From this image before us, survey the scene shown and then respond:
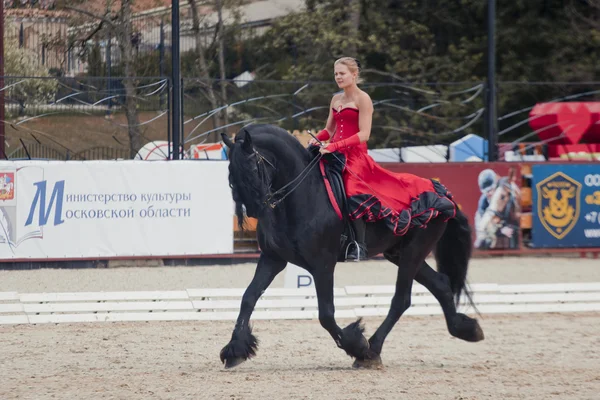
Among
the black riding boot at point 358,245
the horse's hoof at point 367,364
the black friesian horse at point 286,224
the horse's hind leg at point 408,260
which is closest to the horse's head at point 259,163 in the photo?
the black friesian horse at point 286,224

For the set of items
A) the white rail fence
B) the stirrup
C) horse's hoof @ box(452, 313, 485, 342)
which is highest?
the stirrup

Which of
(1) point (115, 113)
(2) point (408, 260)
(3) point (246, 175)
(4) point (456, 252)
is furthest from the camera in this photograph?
(1) point (115, 113)

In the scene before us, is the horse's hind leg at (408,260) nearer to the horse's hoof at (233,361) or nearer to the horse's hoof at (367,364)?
the horse's hoof at (367,364)

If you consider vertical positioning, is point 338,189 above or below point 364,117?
Result: below

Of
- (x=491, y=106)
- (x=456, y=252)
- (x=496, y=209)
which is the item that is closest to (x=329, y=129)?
(x=456, y=252)

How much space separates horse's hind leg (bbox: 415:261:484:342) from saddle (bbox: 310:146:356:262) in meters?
0.89

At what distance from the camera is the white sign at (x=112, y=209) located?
1302 cm

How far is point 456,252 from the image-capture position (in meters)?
7.72

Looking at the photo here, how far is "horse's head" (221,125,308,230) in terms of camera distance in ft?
20.2

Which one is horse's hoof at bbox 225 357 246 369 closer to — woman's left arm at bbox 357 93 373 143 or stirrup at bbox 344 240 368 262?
stirrup at bbox 344 240 368 262

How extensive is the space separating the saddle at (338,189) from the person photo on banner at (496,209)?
8.59 metres

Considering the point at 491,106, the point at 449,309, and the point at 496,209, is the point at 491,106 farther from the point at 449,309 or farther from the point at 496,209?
the point at 449,309

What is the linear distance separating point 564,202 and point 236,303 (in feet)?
25.3

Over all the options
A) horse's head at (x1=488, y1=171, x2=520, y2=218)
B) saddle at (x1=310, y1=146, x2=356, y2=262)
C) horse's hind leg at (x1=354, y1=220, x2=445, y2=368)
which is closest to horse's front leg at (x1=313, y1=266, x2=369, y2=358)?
saddle at (x1=310, y1=146, x2=356, y2=262)
